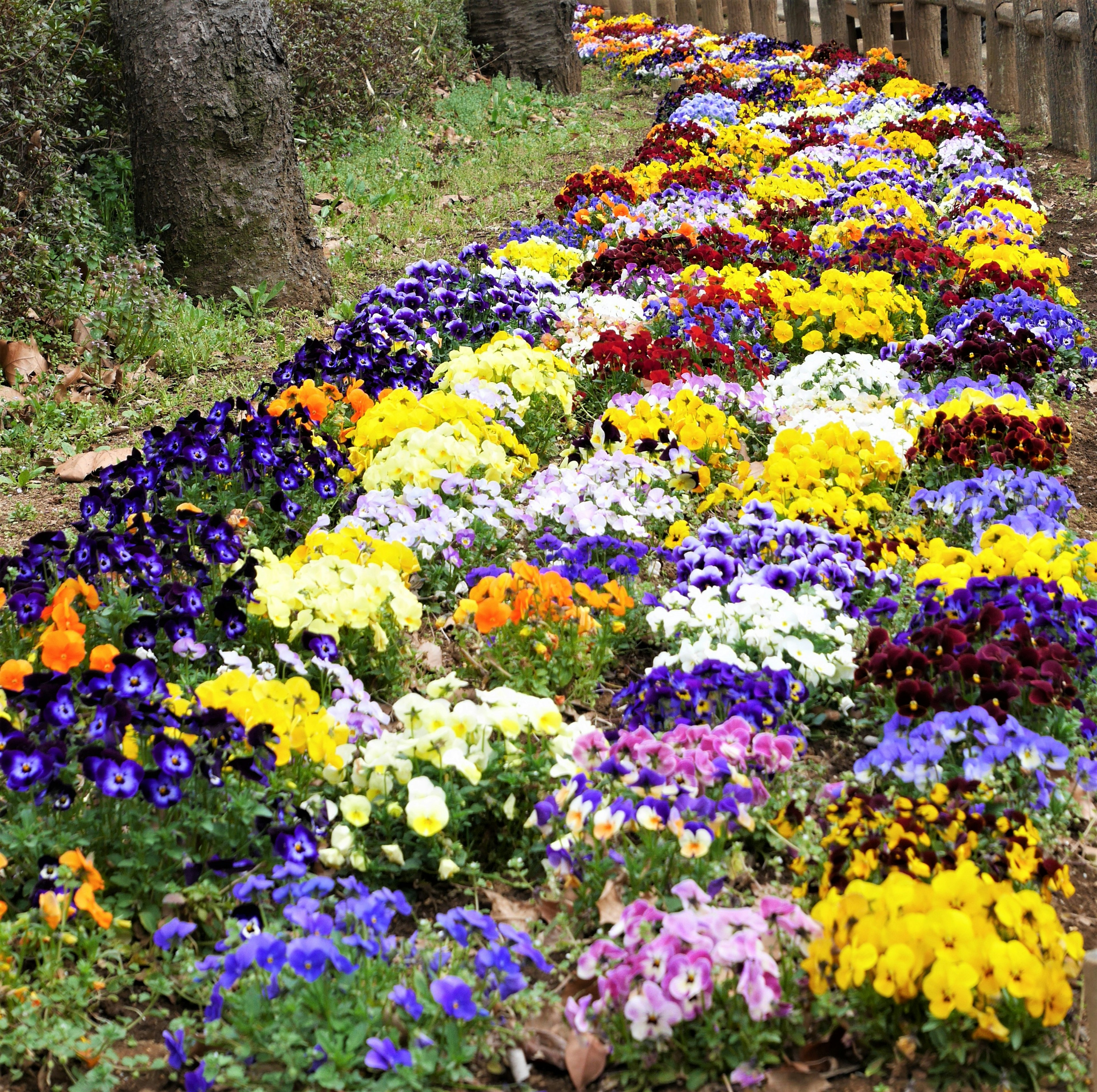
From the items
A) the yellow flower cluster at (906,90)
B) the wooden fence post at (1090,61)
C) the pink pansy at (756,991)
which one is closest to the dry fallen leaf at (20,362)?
the pink pansy at (756,991)

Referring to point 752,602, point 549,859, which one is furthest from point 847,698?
point 549,859

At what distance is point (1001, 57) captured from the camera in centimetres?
1352

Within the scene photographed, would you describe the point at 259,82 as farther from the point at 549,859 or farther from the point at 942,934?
the point at 942,934

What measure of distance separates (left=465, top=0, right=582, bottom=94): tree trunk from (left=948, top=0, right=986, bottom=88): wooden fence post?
475 cm

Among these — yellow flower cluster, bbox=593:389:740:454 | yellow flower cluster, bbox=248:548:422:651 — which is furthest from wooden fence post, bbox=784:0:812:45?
yellow flower cluster, bbox=248:548:422:651

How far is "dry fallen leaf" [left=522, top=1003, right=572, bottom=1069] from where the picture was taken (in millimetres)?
2498

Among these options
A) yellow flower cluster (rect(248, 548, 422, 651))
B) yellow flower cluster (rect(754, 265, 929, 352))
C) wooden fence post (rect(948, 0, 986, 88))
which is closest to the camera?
yellow flower cluster (rect(248, 548, 422, 651))

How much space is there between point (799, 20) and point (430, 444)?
17.2m

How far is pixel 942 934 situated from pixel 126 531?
9.04 ft

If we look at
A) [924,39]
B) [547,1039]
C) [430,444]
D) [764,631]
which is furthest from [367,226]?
[924,39]

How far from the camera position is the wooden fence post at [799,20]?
19.0 metres

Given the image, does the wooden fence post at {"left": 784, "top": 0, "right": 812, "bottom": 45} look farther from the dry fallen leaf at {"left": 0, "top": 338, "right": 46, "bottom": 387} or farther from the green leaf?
the green leaf

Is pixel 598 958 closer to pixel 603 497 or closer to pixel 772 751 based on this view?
pixel 772 751

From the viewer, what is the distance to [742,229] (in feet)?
27.7
